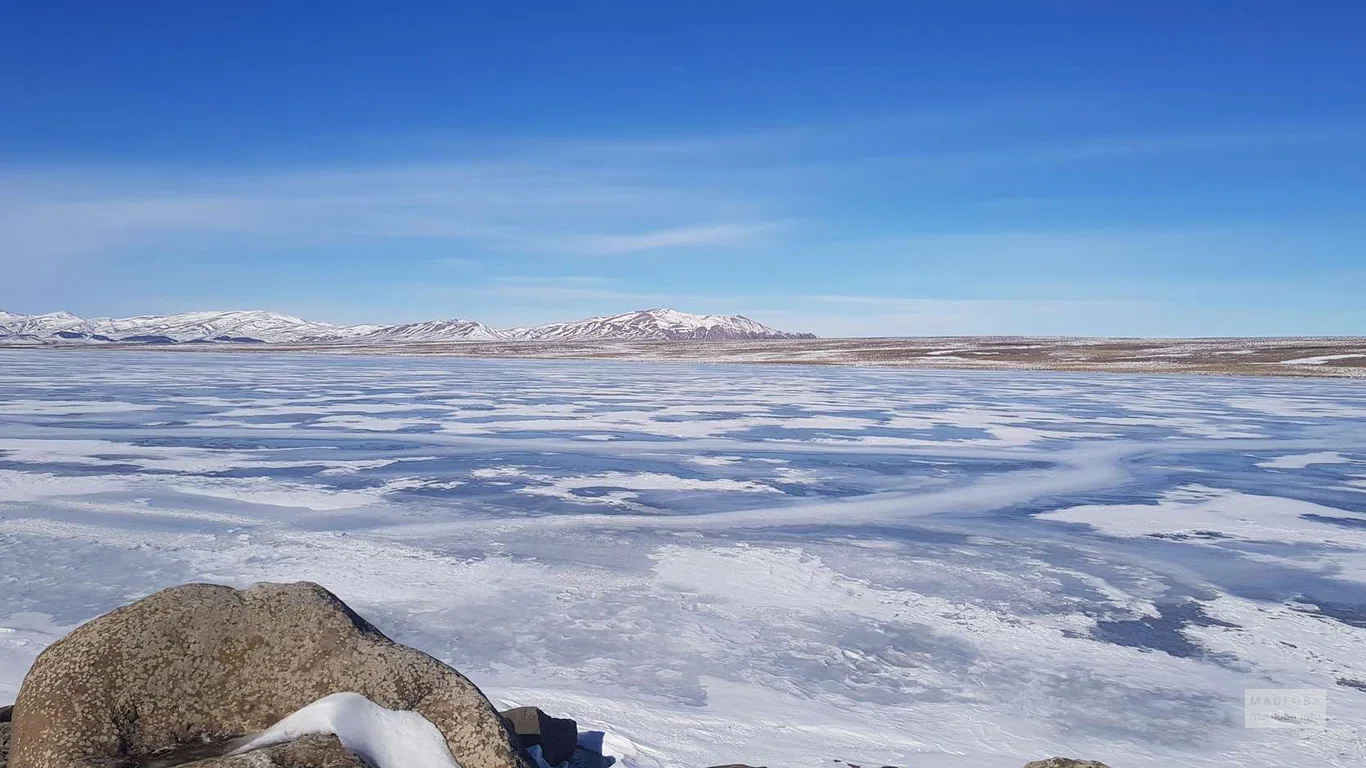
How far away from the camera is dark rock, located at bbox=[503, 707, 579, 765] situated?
4039mm

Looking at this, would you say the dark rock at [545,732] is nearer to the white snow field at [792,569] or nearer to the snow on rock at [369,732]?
the white snow field at [792,569]

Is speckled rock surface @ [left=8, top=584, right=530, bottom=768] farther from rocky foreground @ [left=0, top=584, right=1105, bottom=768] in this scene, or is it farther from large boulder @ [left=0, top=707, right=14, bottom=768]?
large boulder @ [left=0, top=707, right=14, bottom=768]

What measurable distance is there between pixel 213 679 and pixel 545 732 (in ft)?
4.50

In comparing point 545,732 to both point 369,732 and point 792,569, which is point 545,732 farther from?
point 792,569

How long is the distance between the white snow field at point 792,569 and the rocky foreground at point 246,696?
1.30m

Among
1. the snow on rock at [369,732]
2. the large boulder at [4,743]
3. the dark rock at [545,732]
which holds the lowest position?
the dark rock at [545,732]

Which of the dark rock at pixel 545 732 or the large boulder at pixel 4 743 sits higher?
the large boulder at pixel 4 743

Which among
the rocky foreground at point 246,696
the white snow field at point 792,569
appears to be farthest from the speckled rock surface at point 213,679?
the white snow field at point 792,569

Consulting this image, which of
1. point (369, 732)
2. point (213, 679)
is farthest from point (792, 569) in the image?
point (213, 679)

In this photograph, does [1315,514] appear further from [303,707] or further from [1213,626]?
[303,707]

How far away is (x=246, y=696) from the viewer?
11.2ft

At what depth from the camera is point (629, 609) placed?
6.75 metres

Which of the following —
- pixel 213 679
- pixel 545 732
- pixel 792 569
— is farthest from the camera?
pixel 792 569

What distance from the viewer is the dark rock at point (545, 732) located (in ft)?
13.3
